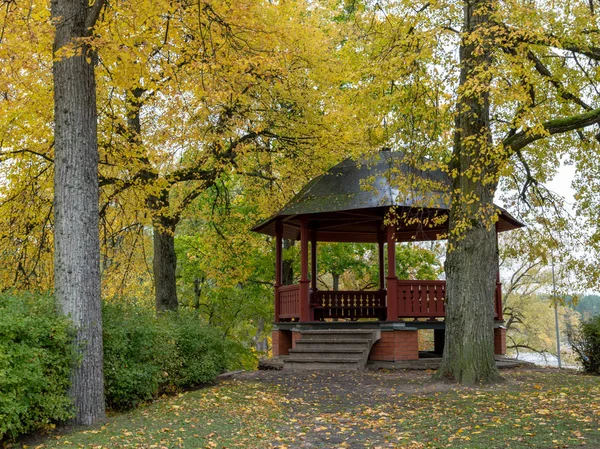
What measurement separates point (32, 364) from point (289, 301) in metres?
9.55

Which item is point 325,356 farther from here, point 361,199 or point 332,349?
point 361,199

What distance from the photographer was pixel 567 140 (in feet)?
45.6

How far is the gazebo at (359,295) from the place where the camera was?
1288 centimetres

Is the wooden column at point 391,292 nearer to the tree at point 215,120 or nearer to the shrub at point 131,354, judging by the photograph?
the tree at point 215,120

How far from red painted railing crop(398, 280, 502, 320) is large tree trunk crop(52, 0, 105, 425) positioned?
794 cm

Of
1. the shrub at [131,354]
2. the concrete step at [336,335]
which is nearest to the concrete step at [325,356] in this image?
the concrete step at [336,335]

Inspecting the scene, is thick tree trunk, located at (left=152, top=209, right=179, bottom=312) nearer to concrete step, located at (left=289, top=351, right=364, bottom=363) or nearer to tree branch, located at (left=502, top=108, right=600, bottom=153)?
concrete step, located at (left=289, top=351, right=364, bottom=363)

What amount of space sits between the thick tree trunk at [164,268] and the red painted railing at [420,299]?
17.0 ft

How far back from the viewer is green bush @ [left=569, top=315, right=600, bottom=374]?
12.7 meters

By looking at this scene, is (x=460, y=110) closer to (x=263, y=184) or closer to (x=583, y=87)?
(x=583, y=87)

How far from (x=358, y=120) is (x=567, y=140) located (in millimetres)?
4764

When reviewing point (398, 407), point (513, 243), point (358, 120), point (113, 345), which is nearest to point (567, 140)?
point (513, 243)

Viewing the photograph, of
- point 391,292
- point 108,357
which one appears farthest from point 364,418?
point 391,292

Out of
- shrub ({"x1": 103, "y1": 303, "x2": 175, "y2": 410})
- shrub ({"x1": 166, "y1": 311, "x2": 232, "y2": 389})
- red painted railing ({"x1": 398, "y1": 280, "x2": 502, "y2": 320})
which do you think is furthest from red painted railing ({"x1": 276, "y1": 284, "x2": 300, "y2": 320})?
shrub ({"x1": 103, "y1": 303, "x2": 175, "y2": 410})
